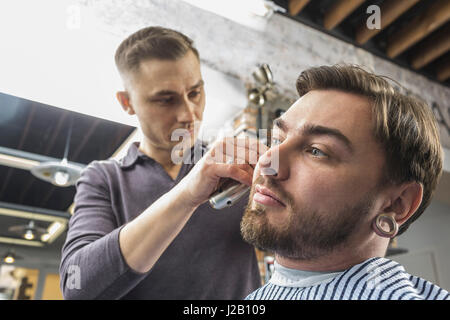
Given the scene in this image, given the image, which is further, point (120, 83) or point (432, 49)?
point (432, 49)

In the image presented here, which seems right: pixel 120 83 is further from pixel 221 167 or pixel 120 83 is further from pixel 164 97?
pixel 221 167

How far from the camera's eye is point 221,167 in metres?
0.79

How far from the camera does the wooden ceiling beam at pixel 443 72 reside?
3.31ft

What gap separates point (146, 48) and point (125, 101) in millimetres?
132

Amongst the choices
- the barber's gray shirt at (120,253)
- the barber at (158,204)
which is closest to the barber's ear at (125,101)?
the barber at (158,204)

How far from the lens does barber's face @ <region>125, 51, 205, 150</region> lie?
84cm

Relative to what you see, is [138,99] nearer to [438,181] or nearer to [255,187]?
[255,187]

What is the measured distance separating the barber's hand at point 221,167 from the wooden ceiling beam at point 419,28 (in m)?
0.50

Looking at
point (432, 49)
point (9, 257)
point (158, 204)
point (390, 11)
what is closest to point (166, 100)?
point (158, 204)

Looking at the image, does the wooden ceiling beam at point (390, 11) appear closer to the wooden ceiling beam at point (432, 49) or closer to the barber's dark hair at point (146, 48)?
the wooden ceiling beam at point (432, 49)

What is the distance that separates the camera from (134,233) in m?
0.77

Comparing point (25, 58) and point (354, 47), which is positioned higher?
point (354, 47)

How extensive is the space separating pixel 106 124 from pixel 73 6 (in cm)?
28

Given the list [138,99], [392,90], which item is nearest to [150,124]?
[138,99]
